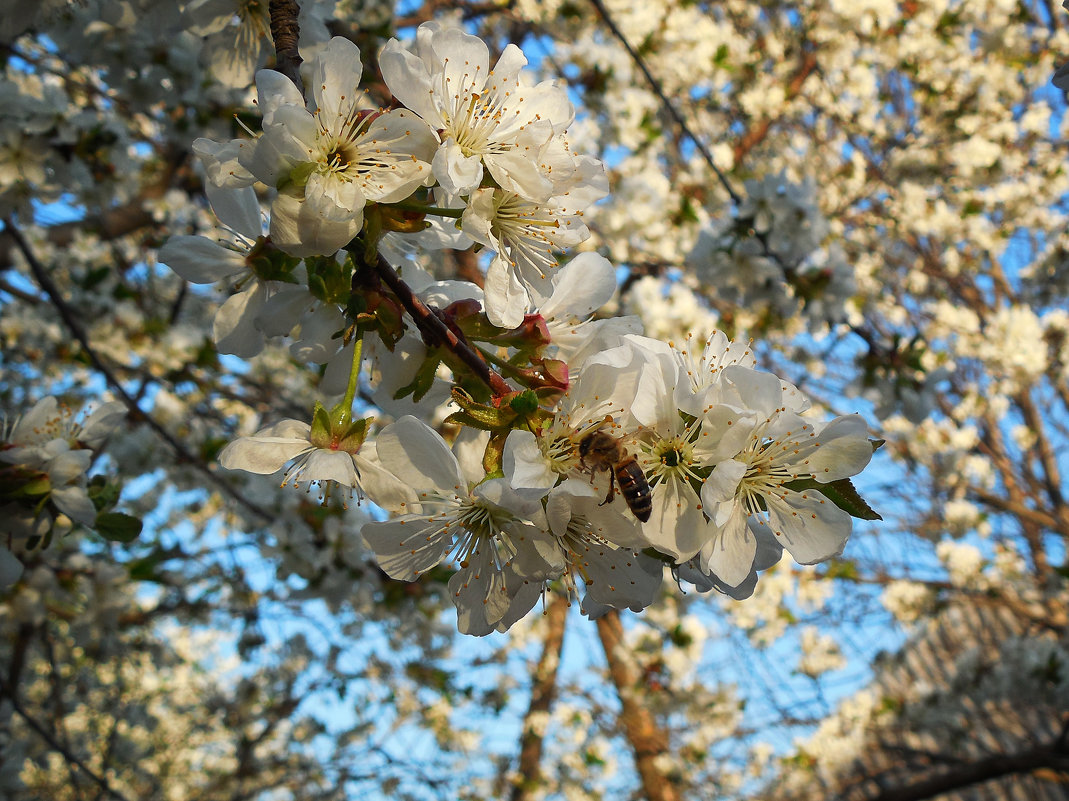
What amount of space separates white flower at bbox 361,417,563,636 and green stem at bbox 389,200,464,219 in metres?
0.24

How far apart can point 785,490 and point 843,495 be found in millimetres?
63

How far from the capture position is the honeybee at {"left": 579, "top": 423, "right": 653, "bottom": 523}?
0.79 m

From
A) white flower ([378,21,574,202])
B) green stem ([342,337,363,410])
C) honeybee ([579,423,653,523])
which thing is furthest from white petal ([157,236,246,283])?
honeybee ([579,423,653,523])

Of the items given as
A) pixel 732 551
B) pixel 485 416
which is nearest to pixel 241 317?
pixel 485 416

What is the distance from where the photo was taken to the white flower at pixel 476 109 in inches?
33.5

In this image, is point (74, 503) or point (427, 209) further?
point (74, 503)

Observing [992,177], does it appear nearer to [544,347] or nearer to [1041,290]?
[1041,290]

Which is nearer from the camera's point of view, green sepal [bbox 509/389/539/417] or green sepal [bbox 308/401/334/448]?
green sepal [bbox 509/389/539/417]

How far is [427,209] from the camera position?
87cm

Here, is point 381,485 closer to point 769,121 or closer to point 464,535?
point 464,535

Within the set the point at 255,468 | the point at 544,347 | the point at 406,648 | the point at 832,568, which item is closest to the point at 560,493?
Result: the point at 544,347

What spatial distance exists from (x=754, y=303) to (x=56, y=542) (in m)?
2.24

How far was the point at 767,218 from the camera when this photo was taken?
2.54 m

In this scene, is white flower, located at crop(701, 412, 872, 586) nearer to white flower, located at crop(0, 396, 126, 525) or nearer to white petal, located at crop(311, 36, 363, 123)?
white petal, located at crop(311, 36, 363, 123)
